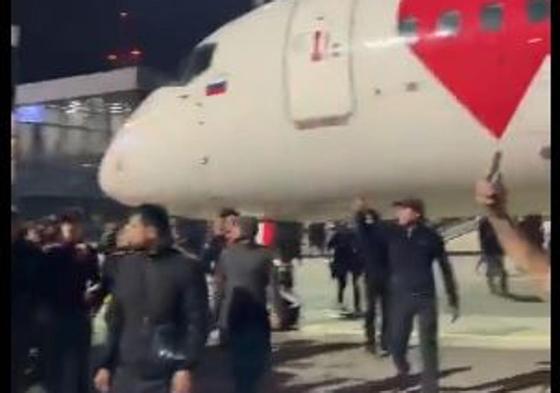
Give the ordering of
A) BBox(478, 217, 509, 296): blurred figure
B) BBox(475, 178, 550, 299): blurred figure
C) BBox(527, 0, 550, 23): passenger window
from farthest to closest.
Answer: BBox(527, 0, 550, 23): passenger window < BBox(478, 217, 509, 296): blurred figure < BBox(475, 178, 550, 299): blurred figure

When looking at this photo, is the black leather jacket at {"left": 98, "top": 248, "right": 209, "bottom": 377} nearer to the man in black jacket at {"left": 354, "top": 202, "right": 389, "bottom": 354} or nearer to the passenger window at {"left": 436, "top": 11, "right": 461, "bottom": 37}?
the man in black jacket at {"left": 354, "top": 202, "right": 389, "bottom": 354}

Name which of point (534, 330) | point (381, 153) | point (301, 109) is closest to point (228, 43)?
point (301, 109)

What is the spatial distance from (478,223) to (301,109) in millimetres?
1253

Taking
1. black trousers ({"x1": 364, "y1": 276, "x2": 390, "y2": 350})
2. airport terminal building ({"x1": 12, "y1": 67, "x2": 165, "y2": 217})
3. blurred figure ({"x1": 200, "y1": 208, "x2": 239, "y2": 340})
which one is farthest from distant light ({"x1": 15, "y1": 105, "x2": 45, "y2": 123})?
black trousers ({"x1": 364, "y1": 276, "x2": 390, "y2": 350})

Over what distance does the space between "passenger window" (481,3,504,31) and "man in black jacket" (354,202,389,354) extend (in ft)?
2.94

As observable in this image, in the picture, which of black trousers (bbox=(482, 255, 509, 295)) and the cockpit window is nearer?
black trousers (bbox=(482, 255, 509, 295))

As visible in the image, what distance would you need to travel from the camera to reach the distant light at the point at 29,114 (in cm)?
477

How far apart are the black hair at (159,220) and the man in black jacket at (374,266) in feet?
2.62

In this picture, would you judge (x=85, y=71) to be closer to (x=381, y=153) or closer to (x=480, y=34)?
(x=381, y=153)

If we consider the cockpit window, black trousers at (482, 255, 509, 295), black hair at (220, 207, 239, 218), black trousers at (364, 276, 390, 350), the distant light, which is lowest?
black trousers at (364, 276, 390, 350)

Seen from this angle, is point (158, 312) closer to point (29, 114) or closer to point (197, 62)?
point (29, 114)

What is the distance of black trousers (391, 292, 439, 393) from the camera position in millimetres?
4434

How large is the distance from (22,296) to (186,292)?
110 centimetres

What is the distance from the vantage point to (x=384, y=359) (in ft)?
15.3
